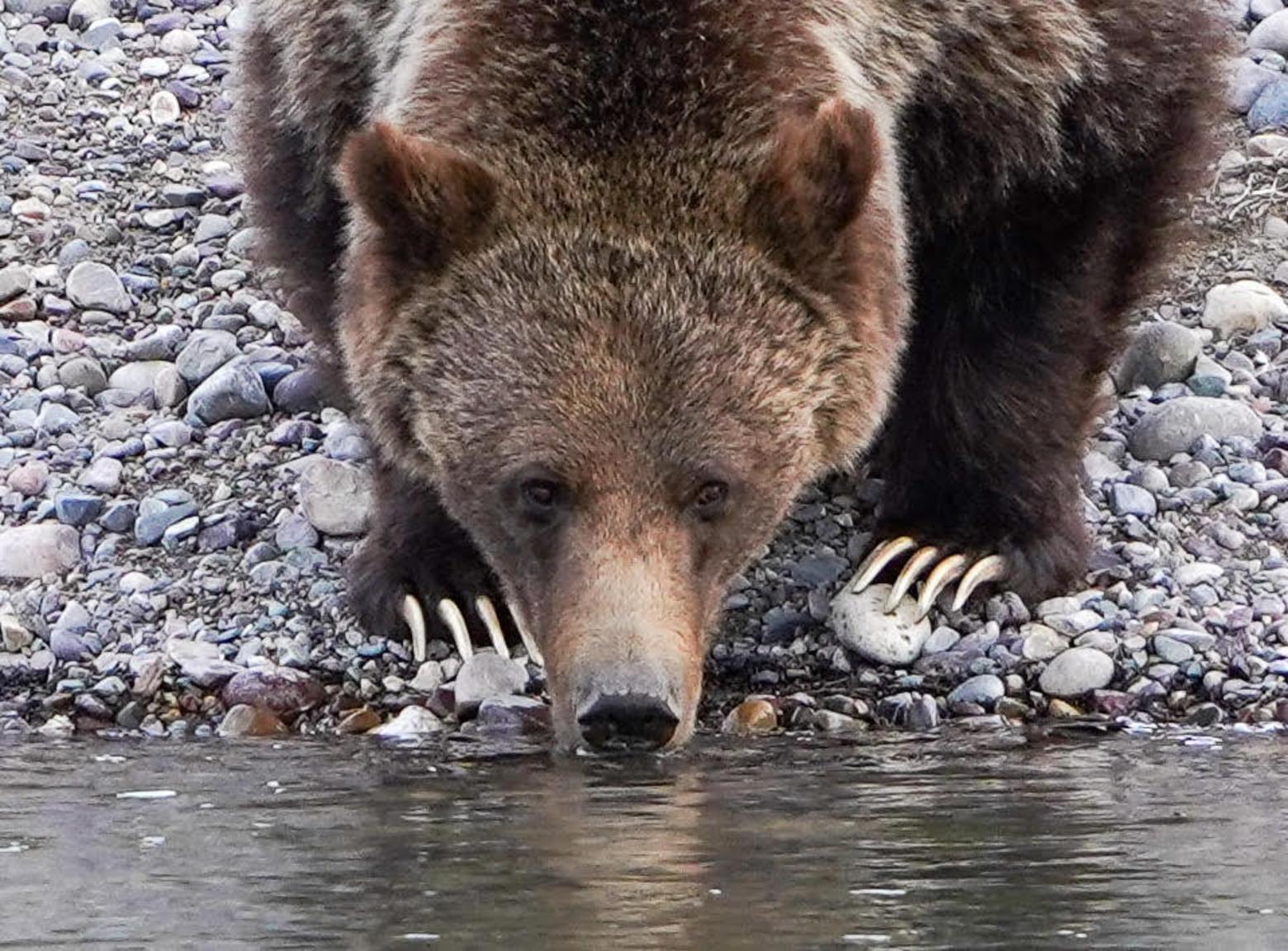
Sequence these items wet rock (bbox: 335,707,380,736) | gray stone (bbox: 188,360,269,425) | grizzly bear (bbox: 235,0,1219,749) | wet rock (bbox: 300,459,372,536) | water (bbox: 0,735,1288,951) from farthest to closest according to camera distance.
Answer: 1. gray stone (bbox: 188,360,269,425)
2. wet rock (bbox: 300,459,372,536)
3. wet rock (bbox: 335,707,380,736)
4. grizzly bear (bbox: 235,0,1219,749)
5. water (bbox: 0,735,1288,951)

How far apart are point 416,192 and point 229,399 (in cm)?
207

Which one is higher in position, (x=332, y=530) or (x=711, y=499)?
(x=711, y=499)

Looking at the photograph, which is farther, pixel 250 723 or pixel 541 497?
pixel 250 723

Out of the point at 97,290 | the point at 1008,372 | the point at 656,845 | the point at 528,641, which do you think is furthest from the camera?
the point at 97,290

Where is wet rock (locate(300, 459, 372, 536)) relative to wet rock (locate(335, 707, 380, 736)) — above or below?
below

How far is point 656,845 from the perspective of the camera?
468 centimetres

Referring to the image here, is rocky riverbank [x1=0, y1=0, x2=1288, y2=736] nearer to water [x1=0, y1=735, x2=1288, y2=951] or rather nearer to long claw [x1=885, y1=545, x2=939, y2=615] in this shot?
long claw [x1=885, y1=545, x2=939, y2=615]

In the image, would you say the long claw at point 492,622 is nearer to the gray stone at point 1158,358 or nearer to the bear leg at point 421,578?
the bear leg at point 421,578

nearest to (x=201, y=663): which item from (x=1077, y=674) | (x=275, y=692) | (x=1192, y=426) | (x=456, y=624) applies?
(x=275, y=692)

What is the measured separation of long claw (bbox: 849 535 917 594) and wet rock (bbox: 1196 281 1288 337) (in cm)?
145

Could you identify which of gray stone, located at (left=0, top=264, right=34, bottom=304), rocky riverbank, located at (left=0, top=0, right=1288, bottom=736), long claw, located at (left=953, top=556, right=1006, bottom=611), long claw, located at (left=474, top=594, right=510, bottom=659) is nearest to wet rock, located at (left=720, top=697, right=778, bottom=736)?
rocky riverbank, located at (left=0, top=0, right=1288, bottom=736)

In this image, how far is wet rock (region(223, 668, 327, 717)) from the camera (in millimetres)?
6207

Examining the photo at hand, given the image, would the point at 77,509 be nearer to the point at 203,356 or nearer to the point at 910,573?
the point at 203,356

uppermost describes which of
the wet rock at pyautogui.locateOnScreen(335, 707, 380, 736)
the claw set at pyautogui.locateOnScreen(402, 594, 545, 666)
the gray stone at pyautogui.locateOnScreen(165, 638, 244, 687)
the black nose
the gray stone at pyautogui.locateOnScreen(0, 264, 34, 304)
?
the black nose
